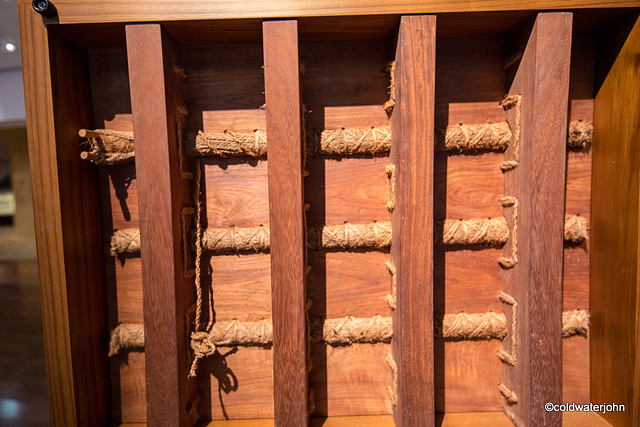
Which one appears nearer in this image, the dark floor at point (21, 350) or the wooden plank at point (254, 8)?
the wooden plank at point (254, 8)

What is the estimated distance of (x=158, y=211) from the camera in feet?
2.75

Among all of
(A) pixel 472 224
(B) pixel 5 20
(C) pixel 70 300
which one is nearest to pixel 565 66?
(A) pixel 472 224

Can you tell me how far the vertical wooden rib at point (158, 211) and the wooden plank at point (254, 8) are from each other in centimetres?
4

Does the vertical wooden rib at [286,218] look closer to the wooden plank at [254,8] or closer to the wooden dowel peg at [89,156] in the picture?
the wooden plank at [254,8]

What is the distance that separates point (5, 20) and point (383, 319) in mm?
1713

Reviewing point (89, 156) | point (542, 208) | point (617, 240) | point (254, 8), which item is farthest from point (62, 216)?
point (617, 240)

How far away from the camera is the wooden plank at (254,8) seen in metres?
0.80

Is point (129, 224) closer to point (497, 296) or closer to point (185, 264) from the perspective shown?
point (185, 264)

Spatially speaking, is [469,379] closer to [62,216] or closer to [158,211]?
[158,211]

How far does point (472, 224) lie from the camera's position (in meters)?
0.97

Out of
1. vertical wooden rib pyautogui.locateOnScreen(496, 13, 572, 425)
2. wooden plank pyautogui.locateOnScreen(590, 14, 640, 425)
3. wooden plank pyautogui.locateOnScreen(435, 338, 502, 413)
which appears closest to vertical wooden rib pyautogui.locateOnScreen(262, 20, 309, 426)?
wooden plank pyautogui.locateOnScreen(435, 338, 502, 413)

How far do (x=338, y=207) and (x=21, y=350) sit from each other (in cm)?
150

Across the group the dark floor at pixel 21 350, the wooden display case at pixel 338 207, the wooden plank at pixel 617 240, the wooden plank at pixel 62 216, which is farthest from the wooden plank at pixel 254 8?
the dark floor at pixel 21 350

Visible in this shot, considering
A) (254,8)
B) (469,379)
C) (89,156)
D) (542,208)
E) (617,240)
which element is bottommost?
(469,379)
